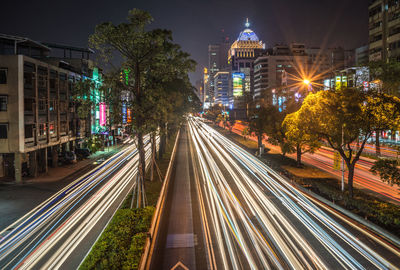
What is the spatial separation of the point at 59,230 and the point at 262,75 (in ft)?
476

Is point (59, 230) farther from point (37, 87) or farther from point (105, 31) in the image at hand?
point (37, 87)

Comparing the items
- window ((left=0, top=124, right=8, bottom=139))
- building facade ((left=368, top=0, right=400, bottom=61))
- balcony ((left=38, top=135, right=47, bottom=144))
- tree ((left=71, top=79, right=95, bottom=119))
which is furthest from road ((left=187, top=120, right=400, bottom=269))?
building facade ((left=368, top=0, right=400, bottom=61))

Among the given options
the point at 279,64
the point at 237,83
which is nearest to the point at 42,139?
the point at 279,64

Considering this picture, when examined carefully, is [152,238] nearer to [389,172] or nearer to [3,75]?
[389,172]

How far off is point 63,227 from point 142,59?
1086 centimetres

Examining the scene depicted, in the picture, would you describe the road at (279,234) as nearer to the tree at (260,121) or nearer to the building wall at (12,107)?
the tree at (260,121)

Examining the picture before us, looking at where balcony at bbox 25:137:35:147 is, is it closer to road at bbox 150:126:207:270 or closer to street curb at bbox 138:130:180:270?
road at bbox 150:126:207:270

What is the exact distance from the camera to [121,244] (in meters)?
11.1

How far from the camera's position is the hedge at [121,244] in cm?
983

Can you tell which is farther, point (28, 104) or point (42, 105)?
point (42, 105)

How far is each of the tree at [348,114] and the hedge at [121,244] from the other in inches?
500

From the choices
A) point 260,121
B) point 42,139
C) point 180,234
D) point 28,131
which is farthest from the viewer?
point 260,121

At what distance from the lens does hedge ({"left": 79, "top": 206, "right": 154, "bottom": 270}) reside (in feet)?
32.2

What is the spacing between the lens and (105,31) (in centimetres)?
1595
